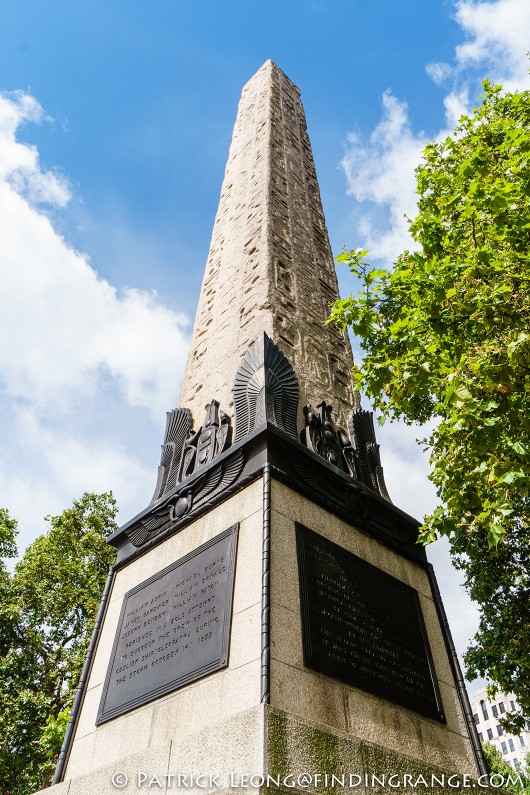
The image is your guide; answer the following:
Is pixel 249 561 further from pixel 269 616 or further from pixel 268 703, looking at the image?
pixel 268 703

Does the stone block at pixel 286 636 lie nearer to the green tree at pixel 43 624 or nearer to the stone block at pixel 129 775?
the stone block at pixel 129 775

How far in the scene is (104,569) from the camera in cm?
1775

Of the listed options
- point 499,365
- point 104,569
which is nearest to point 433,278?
point 499,365

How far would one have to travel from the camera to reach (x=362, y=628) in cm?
435

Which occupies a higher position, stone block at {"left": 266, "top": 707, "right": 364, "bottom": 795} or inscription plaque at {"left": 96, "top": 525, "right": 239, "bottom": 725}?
inscription plaque at {"left": 96, "top": 525, "right": 239, "bottom": 725}

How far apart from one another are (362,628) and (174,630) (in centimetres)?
138

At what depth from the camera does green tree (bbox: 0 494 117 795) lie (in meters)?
14.5

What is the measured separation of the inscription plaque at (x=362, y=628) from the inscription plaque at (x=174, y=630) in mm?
565

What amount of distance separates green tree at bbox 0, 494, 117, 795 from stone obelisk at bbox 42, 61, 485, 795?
34.8 feet

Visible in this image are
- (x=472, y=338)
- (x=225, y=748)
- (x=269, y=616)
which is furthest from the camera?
(x=472, y=338)

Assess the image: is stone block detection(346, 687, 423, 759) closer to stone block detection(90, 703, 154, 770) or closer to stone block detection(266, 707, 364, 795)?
stone block detection(266, 707, 364, 795)

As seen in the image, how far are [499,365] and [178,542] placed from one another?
310 centimetres

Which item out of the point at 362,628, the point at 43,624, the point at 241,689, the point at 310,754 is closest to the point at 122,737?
the point at 241,689

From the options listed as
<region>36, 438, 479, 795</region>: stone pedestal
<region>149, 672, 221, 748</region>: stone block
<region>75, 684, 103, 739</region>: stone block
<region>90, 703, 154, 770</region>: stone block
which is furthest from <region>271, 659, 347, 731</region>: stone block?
<region>75, 684, 103, 739</region>: stone block
